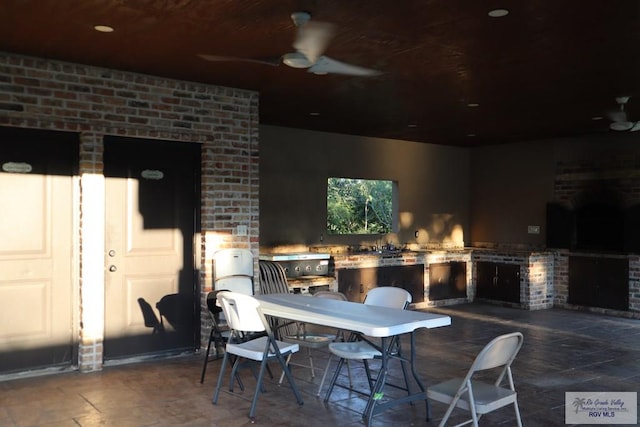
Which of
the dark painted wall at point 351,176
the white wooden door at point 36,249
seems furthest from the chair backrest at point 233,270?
the dark painted wall at point 351,176

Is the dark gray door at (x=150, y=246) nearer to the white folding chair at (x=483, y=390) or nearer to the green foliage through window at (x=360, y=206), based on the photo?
the white folding chair at (x=483, y=390)

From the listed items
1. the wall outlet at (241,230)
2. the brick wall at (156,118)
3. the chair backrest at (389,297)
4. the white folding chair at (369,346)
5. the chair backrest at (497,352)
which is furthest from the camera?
the wall outlet at (241,230)

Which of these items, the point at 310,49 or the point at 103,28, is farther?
the point at 310,49

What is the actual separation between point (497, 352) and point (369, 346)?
1362 millimetres

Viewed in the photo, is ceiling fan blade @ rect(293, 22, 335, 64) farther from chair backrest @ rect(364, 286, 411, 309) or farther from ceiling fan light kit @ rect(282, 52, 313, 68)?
chair backrest @ rect(364, 286, 411, 309)

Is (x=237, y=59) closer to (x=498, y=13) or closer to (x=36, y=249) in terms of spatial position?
(x=498, y=13)

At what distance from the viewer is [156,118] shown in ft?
19.3

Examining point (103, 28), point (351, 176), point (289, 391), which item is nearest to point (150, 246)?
point (289, 391)

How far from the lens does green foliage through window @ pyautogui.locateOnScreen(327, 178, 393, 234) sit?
34.2 feet

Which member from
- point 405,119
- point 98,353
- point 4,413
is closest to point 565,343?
point 405,119

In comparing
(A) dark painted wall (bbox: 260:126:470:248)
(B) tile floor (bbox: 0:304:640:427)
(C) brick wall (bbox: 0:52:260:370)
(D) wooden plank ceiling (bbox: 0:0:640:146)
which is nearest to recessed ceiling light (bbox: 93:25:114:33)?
(D) wooden plank ceiling (bbox: 0:0:640:146)

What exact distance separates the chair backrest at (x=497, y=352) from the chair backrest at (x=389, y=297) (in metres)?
1.36

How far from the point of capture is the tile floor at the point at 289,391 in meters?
4.26

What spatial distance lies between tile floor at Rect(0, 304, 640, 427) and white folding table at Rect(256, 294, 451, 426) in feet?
1.00
